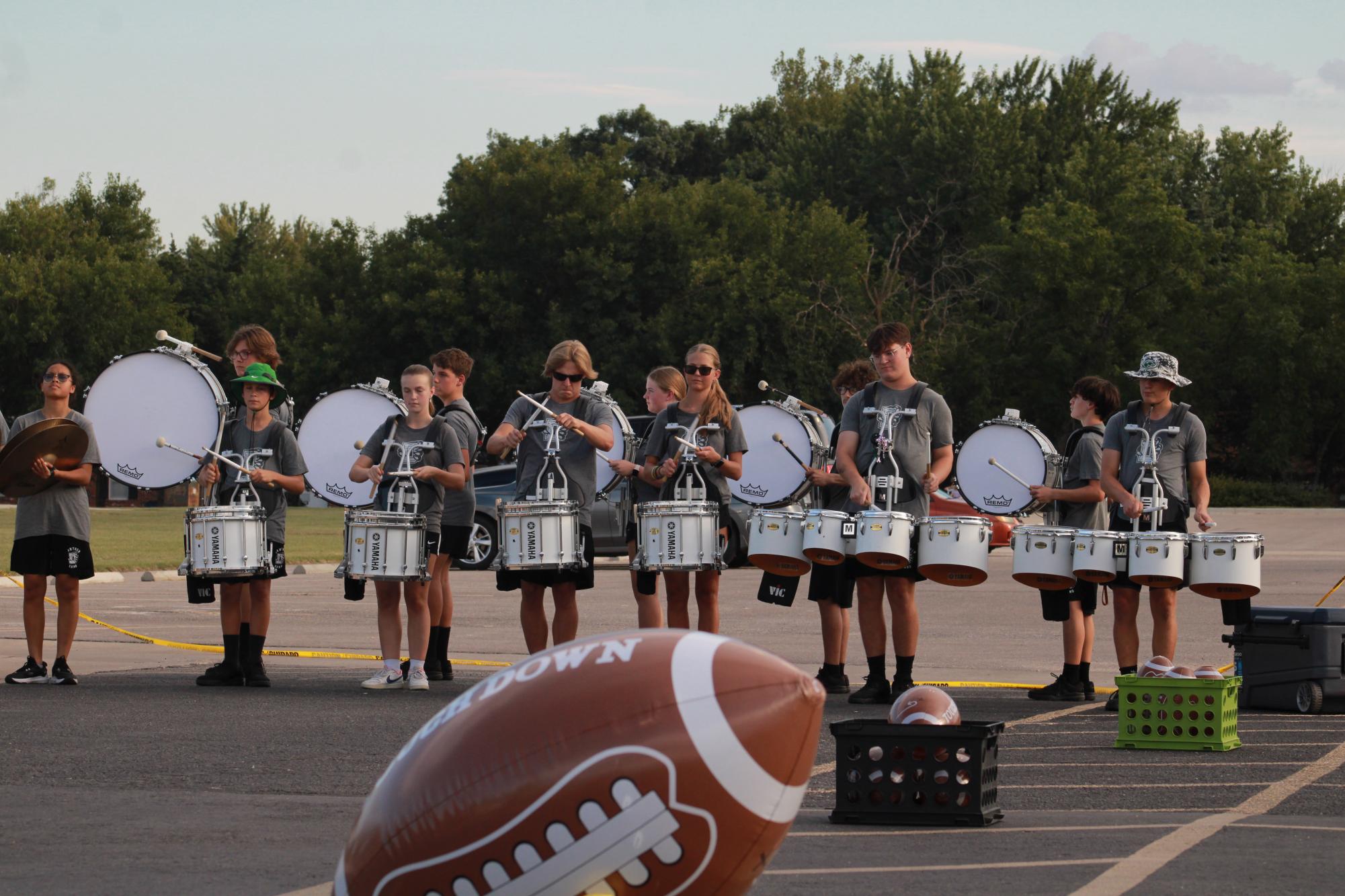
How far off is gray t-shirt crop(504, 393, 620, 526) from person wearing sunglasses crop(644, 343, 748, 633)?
1.17ft

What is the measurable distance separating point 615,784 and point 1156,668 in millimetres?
6106

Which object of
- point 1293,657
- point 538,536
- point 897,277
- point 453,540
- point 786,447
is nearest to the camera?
point 1293,657

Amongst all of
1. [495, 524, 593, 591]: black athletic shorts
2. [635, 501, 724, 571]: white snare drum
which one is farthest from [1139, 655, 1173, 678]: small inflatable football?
[495, 524, 593, 591]: black athletic shorts

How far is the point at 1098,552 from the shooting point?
10930 millimetres

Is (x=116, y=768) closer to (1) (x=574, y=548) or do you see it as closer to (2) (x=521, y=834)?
(1) (x=574, y=548)

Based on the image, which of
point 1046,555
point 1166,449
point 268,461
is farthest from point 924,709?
point 268,461

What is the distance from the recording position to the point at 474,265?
190ft

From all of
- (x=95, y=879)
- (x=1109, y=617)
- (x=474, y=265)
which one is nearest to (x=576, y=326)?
(x=474, y=265)

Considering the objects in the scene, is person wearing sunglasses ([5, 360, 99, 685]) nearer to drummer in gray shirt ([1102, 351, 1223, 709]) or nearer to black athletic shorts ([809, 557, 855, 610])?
black athletic shorts ([809, 557, 855, 610])

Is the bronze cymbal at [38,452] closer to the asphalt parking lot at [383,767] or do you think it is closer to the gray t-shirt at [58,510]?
the gray t-shirt at [58,510]

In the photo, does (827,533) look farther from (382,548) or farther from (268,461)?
(268,461)

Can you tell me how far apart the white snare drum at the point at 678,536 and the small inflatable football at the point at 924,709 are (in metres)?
3.98

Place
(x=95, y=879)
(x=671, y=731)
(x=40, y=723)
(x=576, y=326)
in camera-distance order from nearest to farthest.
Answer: (x=671, y=731)
(x=95, y=879)
(x=40, y=723)
(x=576, y=326)

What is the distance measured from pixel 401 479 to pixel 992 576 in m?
16.2
